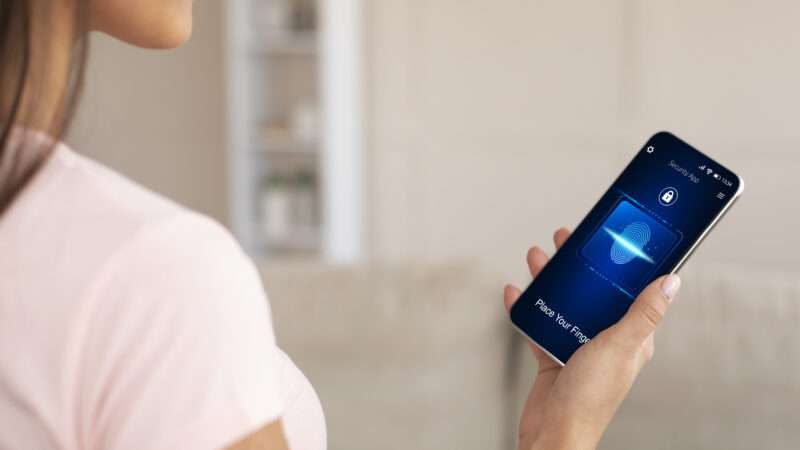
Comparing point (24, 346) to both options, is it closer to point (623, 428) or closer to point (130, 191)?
point (130, 191)

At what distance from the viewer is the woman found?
44cm

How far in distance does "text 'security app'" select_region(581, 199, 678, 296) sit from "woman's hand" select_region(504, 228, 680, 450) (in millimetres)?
76

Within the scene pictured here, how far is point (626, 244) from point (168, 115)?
3.30 m

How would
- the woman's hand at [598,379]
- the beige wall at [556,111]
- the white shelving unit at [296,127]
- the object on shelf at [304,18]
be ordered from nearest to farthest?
1. the woman's hand at [598,379]
2. the beige wall at [556,111]
3. the white shelving unit at [296,127]
4. the object on shelf at [304,18]

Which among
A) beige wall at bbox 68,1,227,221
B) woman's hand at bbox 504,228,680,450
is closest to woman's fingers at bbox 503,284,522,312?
woman's hand at bbox 504,228,680,450

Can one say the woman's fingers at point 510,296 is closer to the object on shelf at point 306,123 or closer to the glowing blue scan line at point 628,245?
the glowing blue scan line at point 628,245

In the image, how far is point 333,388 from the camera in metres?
1.39

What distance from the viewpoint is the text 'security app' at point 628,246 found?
876 millimetres

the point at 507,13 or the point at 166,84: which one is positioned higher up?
the point at 507,13

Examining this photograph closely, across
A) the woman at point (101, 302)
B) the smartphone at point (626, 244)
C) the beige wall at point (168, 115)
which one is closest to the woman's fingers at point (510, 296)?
the smartphone at point (626, 244)

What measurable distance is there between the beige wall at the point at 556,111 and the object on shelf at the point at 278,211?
309mm

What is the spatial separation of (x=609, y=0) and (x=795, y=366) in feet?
6.41

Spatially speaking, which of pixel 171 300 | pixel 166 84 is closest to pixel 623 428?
pixel 171 300

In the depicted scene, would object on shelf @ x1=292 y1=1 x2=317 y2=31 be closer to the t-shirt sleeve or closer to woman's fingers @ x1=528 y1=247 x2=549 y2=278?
woman's fingers @ x1=528 y1=247 x2=549 y2=278
